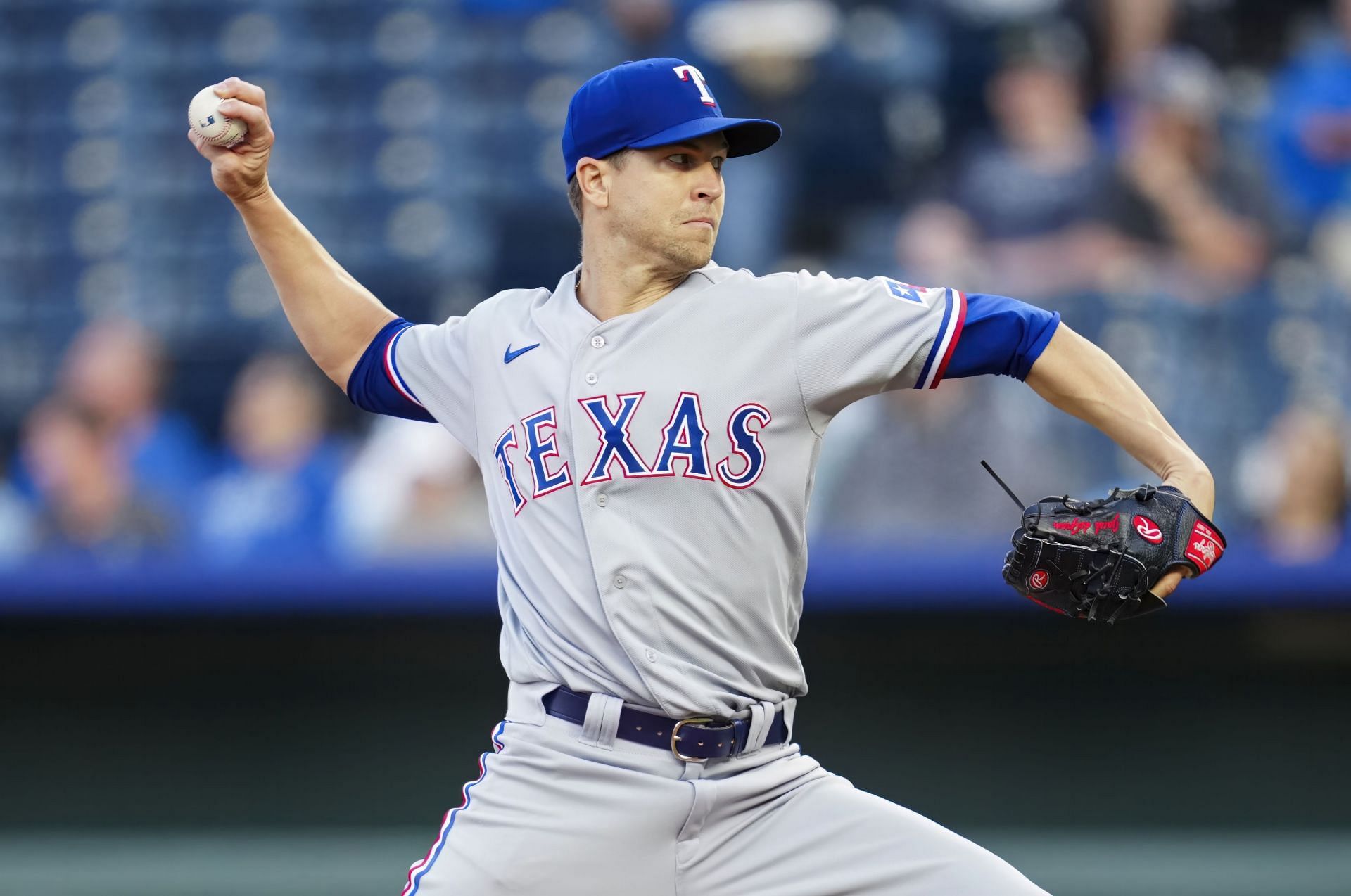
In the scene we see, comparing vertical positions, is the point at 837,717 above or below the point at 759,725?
below

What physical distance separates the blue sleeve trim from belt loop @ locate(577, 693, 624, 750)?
716mm

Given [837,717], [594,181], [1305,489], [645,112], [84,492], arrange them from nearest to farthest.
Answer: [645,112], [594,181], [1305,489], [837,717], [84,492]

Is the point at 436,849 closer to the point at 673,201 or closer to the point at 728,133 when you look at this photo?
the point at 673,201

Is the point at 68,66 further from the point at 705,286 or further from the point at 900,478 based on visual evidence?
the point at 705,286

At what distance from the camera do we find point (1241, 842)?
555cm

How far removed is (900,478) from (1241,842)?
171cm

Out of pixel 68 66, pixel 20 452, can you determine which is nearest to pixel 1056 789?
pixel 20 452

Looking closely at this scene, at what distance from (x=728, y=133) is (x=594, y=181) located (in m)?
0.25

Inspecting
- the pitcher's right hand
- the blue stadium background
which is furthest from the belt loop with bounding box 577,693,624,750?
the blue stadium background

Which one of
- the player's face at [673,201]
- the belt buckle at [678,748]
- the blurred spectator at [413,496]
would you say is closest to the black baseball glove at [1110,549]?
the belt buckle at [678,748]

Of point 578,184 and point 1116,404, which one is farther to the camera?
point 578,184

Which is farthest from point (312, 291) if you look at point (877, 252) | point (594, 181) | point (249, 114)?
point (877, 252)

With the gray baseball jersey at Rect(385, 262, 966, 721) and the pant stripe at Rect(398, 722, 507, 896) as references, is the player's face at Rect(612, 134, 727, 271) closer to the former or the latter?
the gray baseball jersey at Rect(385, 262, 966, 721)

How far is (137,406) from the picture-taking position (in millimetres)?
6223
